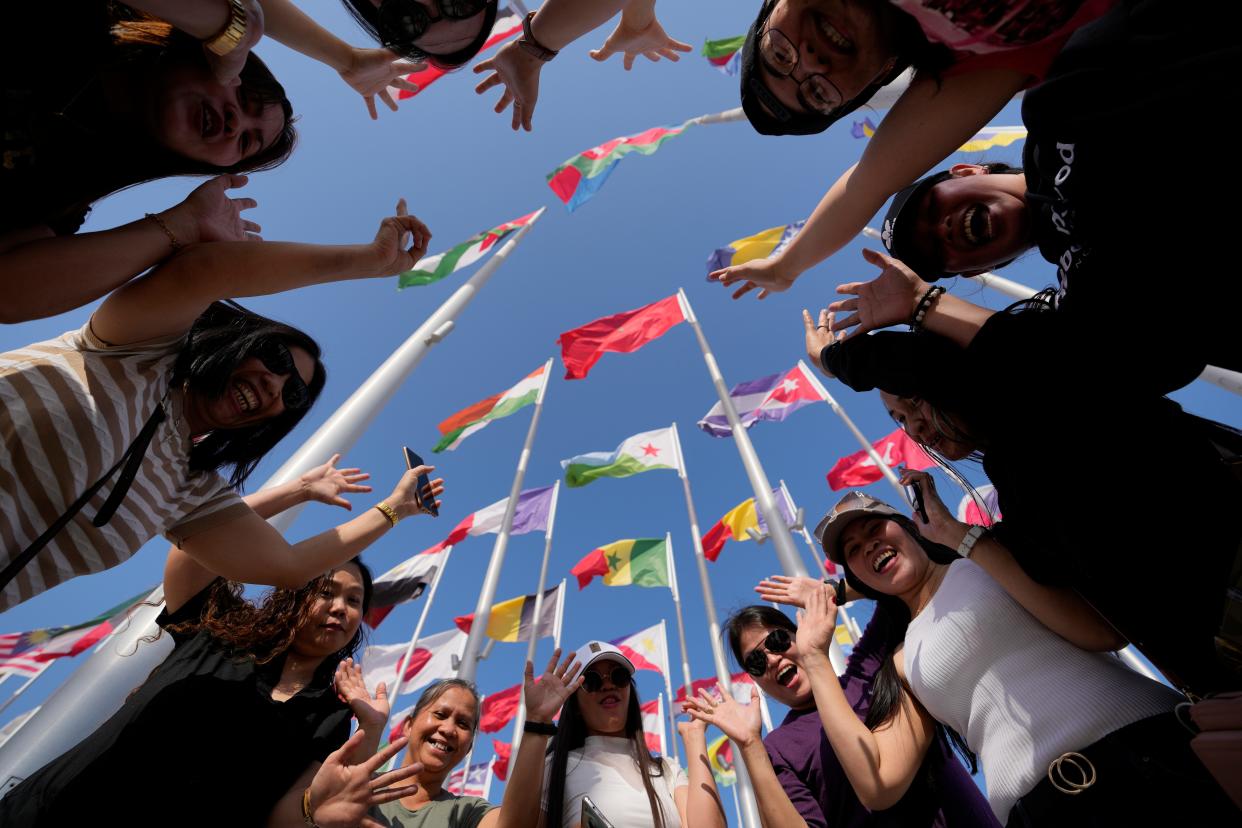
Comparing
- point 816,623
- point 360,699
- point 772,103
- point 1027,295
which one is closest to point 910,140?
point 772,103

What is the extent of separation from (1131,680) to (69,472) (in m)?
3.13

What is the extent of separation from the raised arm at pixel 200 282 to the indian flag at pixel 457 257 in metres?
5.93

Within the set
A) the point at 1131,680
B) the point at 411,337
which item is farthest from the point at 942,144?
the point at 411,337

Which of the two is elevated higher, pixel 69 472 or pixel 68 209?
pixel 68 209

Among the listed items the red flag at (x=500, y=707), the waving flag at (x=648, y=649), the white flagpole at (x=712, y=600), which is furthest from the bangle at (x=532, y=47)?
the red flag at (x=500, y=707)

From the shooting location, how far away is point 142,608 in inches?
112

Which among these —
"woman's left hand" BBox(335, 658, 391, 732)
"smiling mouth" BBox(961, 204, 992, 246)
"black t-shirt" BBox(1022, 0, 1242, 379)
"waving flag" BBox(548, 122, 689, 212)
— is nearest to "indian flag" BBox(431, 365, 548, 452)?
"waving flag" BBox(548, 122, 689, 212)

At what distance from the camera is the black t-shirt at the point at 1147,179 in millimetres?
976

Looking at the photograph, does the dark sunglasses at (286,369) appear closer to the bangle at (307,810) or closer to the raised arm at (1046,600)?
the bangle at (307,810)

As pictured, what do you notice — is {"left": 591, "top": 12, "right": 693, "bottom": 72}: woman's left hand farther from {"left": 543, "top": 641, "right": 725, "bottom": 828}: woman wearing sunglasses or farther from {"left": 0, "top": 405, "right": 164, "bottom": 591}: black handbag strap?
{"left": 543, "top": 641, "right": 725, "bottom": 828}: woman wearing sunglasses

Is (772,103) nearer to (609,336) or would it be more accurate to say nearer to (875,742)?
(875,742)

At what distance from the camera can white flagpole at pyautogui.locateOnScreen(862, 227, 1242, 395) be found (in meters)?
5.03

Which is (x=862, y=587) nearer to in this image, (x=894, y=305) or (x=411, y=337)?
(x=894, y=305)

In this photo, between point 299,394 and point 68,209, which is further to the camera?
point 299,394
